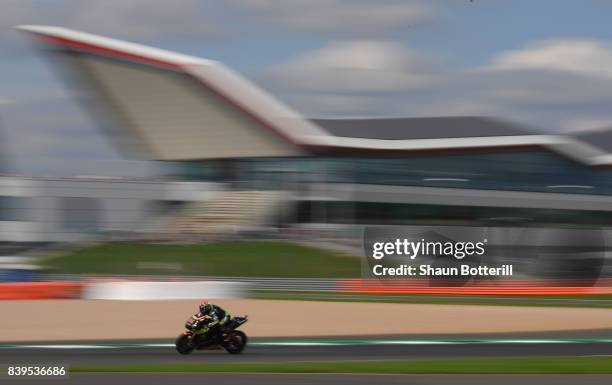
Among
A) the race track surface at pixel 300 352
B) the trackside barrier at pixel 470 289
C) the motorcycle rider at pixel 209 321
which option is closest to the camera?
the race track surface at pixel 300 352

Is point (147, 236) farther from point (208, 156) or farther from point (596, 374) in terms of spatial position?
point (596, 374)

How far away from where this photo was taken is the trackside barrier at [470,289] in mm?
33281

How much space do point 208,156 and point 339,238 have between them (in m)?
20.6

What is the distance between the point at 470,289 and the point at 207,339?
19.4m

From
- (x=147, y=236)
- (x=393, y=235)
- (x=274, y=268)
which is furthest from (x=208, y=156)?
(x=393, y=235)

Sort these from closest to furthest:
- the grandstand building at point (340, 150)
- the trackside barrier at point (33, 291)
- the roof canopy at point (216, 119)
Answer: the trackside barrier at point (33, 291) → the grandstand building at point (340, 150) → the roof canopy at point (216, 119)

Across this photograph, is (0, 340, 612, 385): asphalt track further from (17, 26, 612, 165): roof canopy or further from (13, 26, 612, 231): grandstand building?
(17, 26, 612, 165): roof canopy

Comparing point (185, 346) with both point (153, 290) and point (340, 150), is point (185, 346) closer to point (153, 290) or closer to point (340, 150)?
point (153, 290)

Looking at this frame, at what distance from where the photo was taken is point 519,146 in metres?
66.0

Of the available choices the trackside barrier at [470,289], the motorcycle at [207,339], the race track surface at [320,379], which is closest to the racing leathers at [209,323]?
the motorcycle at [207,339]

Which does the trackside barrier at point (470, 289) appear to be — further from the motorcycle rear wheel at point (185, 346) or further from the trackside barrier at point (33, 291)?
the motorcycle rear wheel at point (185, 346)

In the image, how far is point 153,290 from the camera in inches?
1174

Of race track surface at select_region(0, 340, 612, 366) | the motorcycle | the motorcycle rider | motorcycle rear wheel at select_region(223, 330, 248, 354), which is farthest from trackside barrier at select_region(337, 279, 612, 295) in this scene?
the motorcycle rider

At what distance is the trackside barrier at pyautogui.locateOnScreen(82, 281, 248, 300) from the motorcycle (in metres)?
14.5
